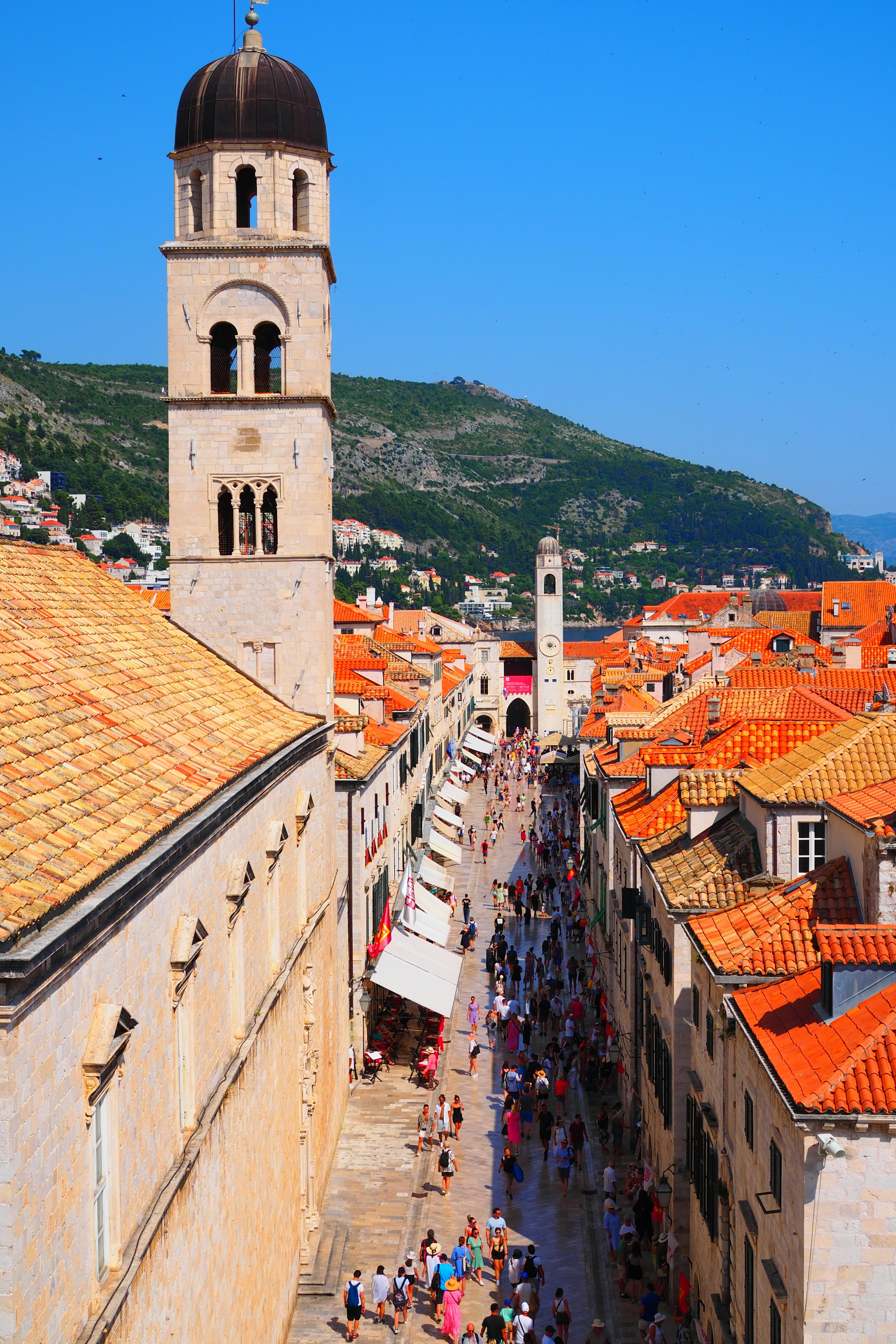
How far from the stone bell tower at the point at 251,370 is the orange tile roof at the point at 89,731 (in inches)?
132

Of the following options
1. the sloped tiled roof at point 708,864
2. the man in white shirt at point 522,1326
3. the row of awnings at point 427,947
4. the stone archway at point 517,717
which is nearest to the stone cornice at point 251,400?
the sloped tiled roof at point 708,864

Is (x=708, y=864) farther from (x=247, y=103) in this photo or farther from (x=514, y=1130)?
(x=247, y=103)

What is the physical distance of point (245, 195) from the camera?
26.5 m

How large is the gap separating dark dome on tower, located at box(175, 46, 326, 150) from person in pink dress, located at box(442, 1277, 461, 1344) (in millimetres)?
19457

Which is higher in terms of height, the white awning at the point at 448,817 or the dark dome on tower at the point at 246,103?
the dark dome on tower at the point at 246,103

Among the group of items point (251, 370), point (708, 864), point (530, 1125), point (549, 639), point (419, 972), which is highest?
point (251, 370)

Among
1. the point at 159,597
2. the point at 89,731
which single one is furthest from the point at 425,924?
the point at 89,731

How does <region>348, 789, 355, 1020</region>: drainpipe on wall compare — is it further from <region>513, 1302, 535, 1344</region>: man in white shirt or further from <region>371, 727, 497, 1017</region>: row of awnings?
<region>513, 1302, 535, 1344</region>: man in white shirt

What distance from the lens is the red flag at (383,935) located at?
3488 centimetres

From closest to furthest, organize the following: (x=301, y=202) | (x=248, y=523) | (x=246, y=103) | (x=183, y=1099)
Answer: (x=183, y=1099)
(x=246, y=103)
(x=301, y=202)
(x=248, y=523)

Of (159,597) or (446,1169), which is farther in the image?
(159,597)

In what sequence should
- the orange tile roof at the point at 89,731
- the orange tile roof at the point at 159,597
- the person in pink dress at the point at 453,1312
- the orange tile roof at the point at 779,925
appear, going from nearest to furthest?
the orange tile roof at the point at 89,731, the orange tile roof at the point at 779,925, the person in pink dress at the point at 453,1312, the orange tile roof at the point at 159,597

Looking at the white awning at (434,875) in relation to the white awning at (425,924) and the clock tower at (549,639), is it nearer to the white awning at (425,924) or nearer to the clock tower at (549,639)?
the white awning at (425,924)

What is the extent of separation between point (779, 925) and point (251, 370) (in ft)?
45.7
